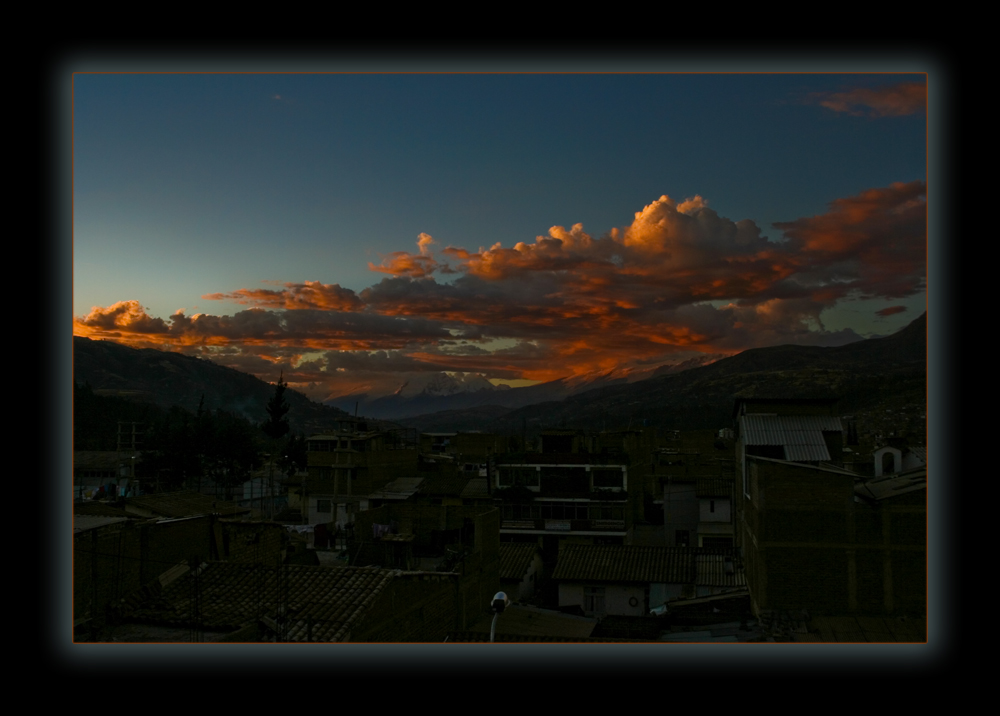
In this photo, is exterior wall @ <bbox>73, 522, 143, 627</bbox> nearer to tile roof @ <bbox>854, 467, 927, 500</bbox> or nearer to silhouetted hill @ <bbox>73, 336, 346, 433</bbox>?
tile roof @ <bbox>854, 467, 927, 500</bbox>

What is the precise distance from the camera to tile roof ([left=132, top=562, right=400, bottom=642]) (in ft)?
19.9

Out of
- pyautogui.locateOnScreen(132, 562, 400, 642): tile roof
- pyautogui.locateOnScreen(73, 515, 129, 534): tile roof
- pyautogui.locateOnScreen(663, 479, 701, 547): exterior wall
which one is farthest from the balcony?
pyautogui.locateOnScreen(73, 515, 129, 534): tile roof

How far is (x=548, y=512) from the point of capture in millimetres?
20250

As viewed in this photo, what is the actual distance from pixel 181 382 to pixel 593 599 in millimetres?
76198

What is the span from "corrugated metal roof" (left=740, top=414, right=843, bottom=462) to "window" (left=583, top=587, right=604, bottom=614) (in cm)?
379

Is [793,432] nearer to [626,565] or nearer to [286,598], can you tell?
[626,565]

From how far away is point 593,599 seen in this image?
546 inches

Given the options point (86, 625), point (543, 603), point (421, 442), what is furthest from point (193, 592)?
point (421, 442)

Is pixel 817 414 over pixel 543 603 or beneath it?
over

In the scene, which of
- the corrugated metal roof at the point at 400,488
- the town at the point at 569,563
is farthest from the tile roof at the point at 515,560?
the corrugated metal roof at the point at 400,488

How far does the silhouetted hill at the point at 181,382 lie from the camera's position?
70.2 m

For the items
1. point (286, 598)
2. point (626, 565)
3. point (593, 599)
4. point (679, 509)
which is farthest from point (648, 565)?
point (286, 598)
